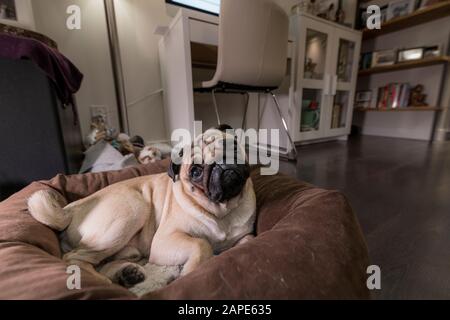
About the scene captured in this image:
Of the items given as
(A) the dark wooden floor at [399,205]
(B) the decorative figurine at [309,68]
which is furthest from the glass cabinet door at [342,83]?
(A) the dark wooden floor at [399,205]

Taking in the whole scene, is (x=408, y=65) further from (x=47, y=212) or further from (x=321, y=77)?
(x=47, y=212)

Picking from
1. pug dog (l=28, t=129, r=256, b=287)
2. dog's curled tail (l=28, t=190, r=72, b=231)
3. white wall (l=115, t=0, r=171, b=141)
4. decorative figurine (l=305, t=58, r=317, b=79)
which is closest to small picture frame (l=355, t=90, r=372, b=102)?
decorative figurine (l=305, t=58, r=317, b=79)

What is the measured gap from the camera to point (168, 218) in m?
0.64

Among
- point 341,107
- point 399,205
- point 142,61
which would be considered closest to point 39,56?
point 142,61

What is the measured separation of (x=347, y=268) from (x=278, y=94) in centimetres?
215

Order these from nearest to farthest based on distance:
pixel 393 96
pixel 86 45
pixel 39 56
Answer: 1. pixel 39 56
2. pixel 86 45
3. pixel 393 96

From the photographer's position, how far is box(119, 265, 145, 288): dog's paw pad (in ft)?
1.79

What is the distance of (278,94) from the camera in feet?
7.66

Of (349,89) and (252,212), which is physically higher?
(349,89)

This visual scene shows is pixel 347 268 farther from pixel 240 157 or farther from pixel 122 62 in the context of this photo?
pixel 122 62

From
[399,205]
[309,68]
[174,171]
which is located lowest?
[399,205]

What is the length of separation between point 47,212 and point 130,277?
0.94 feet

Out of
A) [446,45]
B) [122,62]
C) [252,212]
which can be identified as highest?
[446,45]
